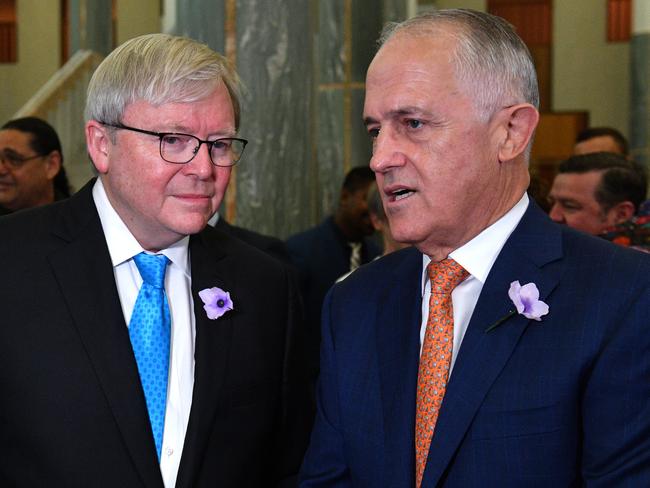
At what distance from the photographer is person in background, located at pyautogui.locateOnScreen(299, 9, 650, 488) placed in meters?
2.02

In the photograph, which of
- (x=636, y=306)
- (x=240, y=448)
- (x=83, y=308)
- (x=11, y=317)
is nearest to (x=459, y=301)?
(x=636, y=306)

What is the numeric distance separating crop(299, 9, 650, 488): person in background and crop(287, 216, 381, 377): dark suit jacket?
3.25m

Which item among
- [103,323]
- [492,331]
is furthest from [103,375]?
[492,331]

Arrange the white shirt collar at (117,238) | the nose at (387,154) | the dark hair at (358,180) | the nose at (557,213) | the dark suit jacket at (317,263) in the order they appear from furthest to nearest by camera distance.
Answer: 1. the dark hair at (358,180)
2. the dark suit jacket at (317,263)
3. the nose at (557,213)
4. the white shirt collar at (117,238)
5. the nose at (387,154)

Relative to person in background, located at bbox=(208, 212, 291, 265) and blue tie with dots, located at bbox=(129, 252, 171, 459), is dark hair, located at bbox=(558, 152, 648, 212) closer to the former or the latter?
person in background, located at bbox=(208, 212, 291, 265)

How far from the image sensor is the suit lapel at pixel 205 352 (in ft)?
7.98

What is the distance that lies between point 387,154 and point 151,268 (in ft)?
2.38

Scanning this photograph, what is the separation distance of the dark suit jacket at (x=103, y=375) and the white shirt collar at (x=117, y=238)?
0.08 feet

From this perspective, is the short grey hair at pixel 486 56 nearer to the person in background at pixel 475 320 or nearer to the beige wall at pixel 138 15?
the person in background at pixel 475 320

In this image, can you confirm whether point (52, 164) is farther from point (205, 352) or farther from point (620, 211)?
point (205, 352)

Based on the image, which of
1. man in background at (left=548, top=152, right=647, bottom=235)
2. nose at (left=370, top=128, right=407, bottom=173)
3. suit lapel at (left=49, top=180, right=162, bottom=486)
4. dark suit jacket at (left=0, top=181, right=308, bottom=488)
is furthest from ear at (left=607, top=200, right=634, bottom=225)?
suit lapel at (left=49, top=180, right=162, bottom=486)

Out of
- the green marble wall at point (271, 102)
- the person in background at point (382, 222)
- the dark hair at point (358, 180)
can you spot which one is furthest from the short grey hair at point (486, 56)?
the dark hair at point (358, 180)

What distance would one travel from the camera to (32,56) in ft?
59.2

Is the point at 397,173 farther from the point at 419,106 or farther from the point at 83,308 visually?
the point at 83,308
